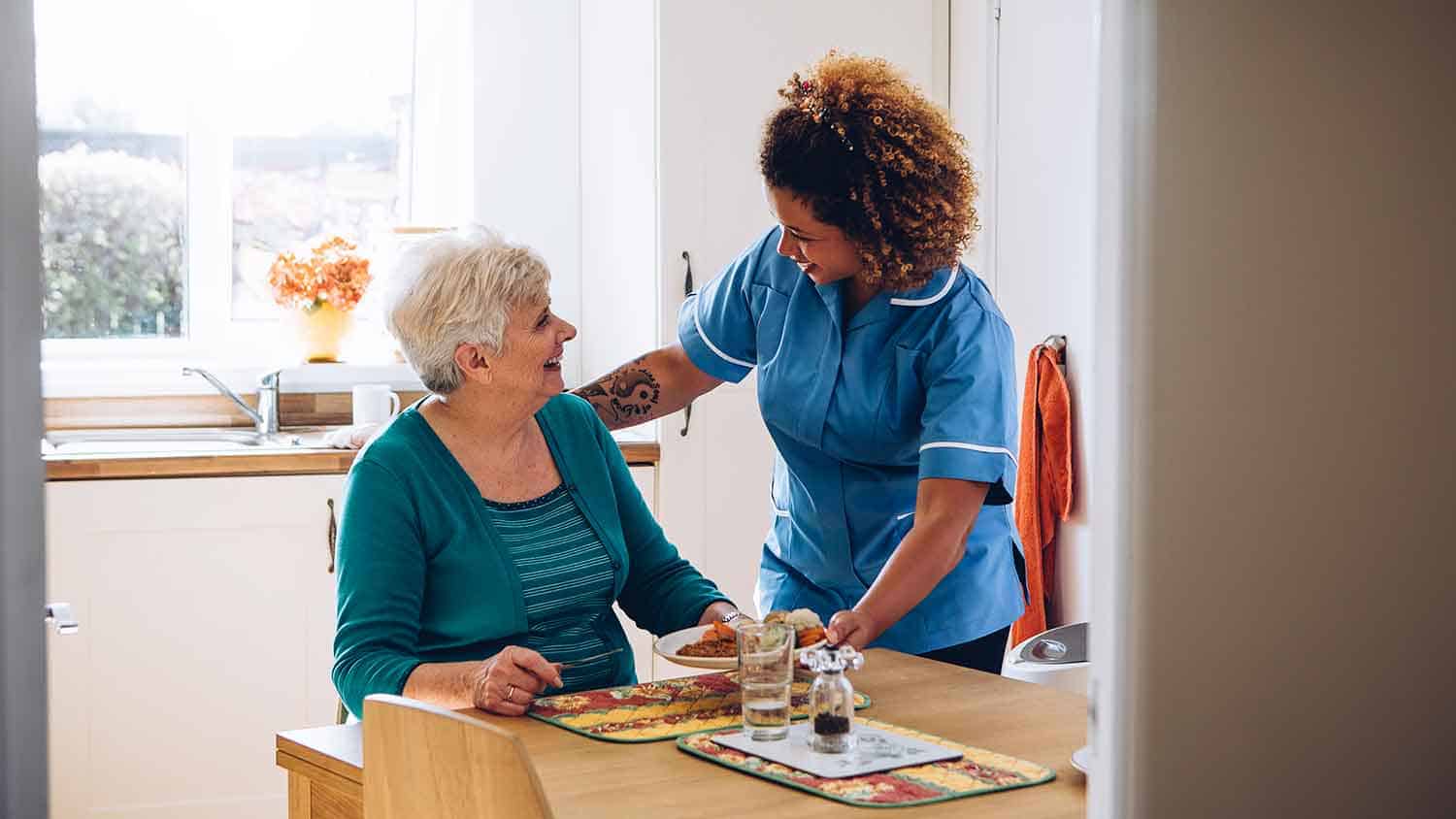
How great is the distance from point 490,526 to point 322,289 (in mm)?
1985

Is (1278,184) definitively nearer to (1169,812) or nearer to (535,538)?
(1169,812)

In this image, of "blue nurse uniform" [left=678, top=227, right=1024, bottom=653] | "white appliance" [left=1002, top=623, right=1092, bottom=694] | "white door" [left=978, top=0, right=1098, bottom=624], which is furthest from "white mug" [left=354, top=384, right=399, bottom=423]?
"white appliance" [left=1002, top=623, right=1092, bottom=694]

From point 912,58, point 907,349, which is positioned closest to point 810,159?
point 907,349

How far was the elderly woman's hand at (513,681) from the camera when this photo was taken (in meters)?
1.57

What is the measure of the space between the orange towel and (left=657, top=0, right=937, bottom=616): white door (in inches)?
25.1

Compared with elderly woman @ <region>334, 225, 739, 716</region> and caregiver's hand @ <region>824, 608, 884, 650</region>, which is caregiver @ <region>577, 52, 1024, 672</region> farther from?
elderly woman @ <region>334, 225, 739, 716</region>

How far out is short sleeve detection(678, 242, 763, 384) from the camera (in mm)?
2154

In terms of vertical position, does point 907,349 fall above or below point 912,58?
below

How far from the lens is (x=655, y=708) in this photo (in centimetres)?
162

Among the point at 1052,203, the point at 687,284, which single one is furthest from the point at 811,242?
the point at 687,284

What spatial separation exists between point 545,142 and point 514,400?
205 centimetres

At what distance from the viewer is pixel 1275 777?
450 millimetres

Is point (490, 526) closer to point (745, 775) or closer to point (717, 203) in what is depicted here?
point (745, 775)


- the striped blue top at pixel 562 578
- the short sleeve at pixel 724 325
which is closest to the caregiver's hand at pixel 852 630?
the striped blue top at pixel 562 578
